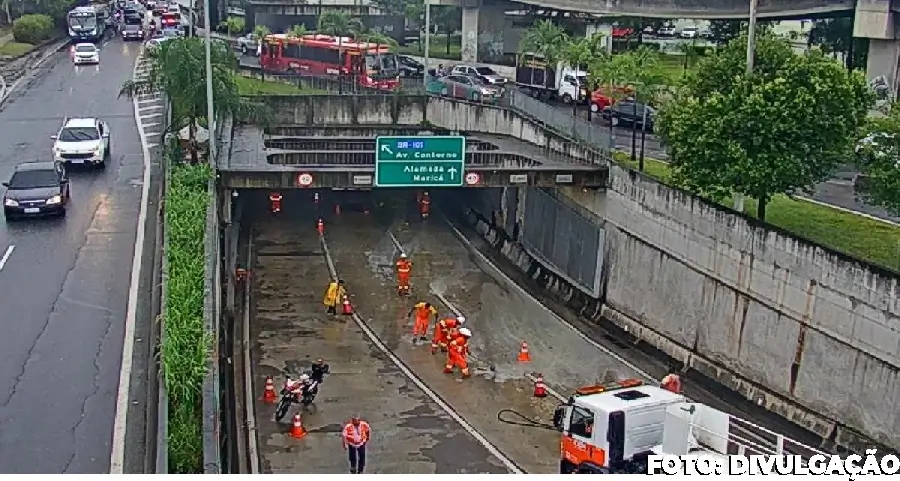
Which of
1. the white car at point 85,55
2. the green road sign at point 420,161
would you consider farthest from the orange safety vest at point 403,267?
the white car at point 85,55

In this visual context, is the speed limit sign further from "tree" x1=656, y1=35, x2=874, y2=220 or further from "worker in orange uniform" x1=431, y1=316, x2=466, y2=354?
"tree" x1=656, y1=35, x2=874, y2=220

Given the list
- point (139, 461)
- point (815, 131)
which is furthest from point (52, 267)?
point (815, 131)

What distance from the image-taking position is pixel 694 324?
28.5 metres

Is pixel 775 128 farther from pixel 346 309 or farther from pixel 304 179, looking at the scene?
pixel 304 179

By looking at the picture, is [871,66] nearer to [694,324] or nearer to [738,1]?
[738,1]

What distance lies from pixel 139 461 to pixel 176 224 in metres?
10.0

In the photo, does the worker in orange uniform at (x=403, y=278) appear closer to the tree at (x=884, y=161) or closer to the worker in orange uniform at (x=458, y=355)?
the worker in orange uniform at (x=458, y=355)

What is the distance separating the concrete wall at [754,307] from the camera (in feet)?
75.9

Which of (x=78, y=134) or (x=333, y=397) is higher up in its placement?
(x=78, y=134)

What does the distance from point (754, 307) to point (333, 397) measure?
9658 millimetres

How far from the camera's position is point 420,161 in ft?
104

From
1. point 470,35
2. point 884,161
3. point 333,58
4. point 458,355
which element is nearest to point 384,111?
point 333,58

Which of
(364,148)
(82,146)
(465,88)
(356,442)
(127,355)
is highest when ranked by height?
(465,88)

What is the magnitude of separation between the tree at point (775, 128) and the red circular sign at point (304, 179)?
33.2ft
